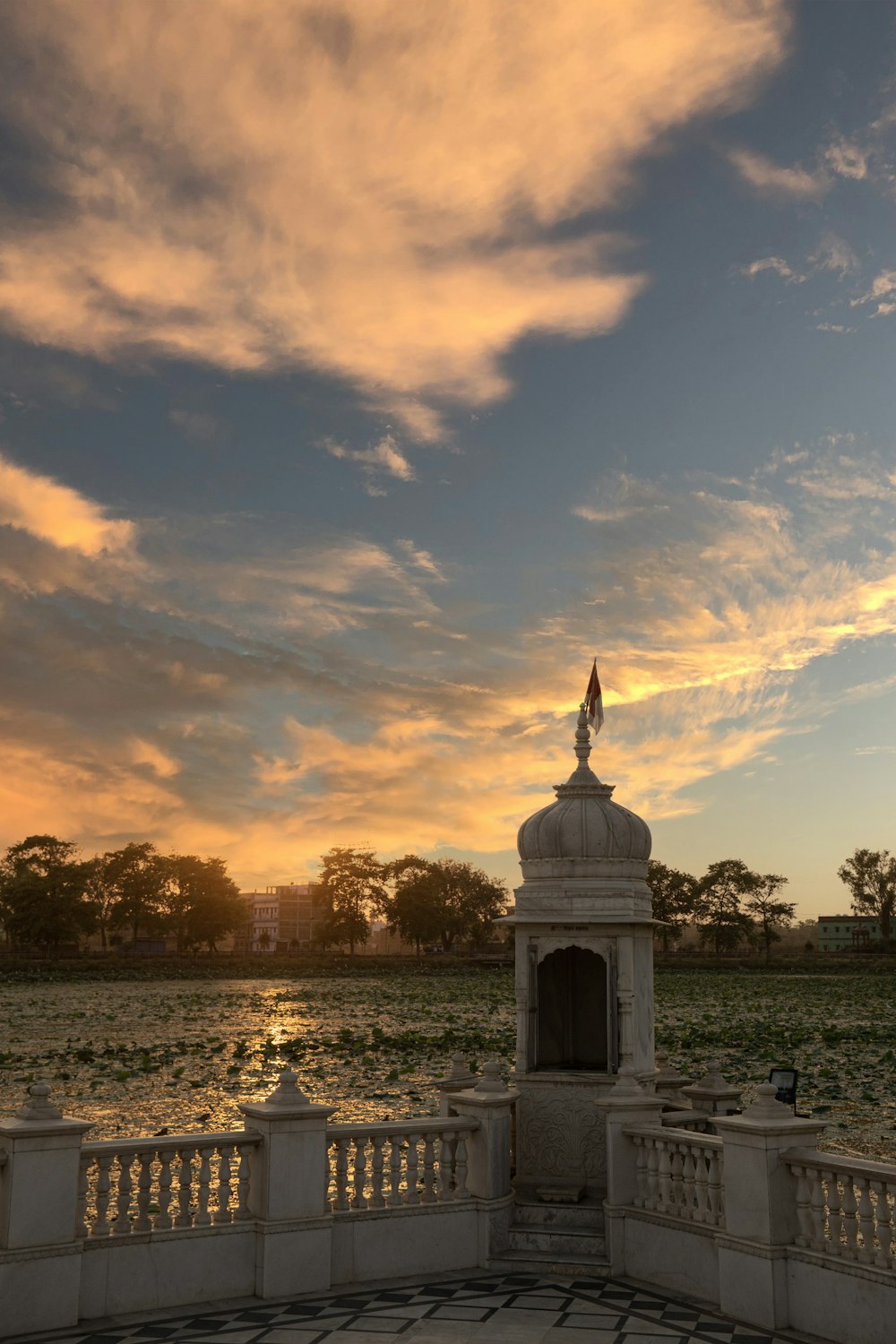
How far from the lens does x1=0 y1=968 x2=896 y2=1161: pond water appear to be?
23.1 meters

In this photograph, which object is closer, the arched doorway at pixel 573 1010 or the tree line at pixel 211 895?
the arched doorway at pixel 573 1010

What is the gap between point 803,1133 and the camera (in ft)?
31.3

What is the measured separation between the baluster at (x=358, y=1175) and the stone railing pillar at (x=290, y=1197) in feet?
1.09

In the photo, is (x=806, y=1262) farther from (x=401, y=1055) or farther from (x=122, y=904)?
(x=122, y=904)

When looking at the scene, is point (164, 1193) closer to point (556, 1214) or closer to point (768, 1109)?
point (556, 1214)

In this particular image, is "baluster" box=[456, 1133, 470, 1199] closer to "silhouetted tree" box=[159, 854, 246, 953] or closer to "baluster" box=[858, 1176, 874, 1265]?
"baluster" box=[858, 1176, 874, 1265]

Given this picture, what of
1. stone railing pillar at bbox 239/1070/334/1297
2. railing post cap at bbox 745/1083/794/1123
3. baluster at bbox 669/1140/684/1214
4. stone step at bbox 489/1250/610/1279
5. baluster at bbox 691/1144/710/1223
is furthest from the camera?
stone step at bbox 489/1250/610/1279

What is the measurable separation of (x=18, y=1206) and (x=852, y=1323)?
20.3 ft

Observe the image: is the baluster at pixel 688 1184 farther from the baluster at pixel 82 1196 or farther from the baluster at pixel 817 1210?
the baluster at pixel 82 1196

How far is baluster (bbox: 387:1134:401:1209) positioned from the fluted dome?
3.07 meters

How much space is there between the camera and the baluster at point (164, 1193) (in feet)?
32.1

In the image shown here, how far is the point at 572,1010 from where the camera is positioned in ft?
43.5

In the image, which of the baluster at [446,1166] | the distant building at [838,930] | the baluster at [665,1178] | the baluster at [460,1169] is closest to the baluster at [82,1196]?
the baluster at [446,1166]

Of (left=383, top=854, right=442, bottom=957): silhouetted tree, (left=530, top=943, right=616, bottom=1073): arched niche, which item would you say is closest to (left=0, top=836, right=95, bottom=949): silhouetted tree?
(left=383, top=854, right=442, bottom=957): silhouetted tree
